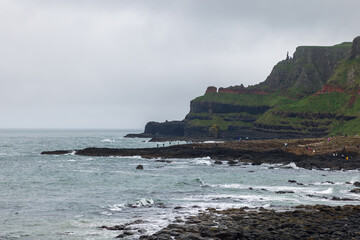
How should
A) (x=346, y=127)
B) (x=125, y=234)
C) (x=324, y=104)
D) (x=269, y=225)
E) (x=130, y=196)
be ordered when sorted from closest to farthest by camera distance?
(x=125, y=234) < (x=269, y=225) < (x=130, y=196) < (x=346, y=127) < (x=324, y=104)

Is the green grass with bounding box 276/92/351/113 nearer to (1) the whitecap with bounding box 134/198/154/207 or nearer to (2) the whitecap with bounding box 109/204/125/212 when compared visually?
(1) the whitecap with bounding box 134/198/154/207

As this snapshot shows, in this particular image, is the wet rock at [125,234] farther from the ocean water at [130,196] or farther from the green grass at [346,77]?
the green grass at [346,77]

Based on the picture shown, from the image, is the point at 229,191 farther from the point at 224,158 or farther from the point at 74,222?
the point at 224,158

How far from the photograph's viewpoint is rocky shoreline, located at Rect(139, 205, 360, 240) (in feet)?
73.7

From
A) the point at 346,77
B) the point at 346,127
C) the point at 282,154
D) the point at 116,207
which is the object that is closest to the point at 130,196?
the point at 116,207

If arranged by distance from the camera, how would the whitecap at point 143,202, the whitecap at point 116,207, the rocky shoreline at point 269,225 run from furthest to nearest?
the whitecap at point 143,202 → the whitecap at point 116,207 → the rocky shoreline at point 269,225

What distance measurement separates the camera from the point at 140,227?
26.0 m

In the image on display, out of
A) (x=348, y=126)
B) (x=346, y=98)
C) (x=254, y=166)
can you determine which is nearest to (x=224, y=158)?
(x=254, y=166)

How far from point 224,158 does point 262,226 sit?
63.5 meters

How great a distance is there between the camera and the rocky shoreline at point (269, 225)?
884 inches

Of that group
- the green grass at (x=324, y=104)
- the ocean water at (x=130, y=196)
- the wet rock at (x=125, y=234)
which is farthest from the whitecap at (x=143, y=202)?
the green grass at (x=324, y=104)

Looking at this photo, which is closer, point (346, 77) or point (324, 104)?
point (324, 104)

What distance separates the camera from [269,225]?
24.5m

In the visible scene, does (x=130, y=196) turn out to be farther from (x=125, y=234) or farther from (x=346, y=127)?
(x=346, y=127)
